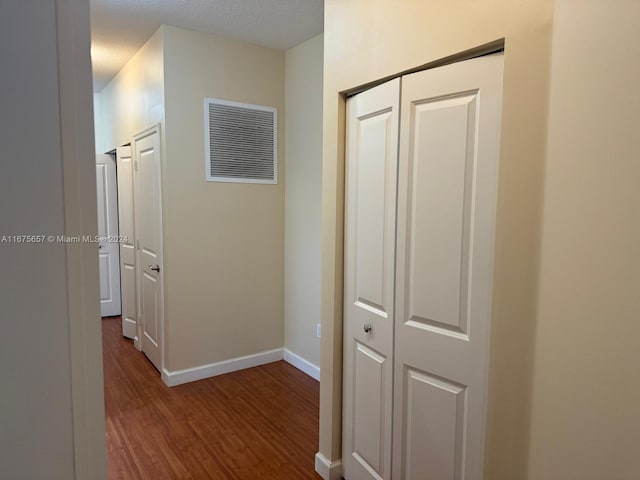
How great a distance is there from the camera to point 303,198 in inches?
136

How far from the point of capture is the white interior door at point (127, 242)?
404 centimetres

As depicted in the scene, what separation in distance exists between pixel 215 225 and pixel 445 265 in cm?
232

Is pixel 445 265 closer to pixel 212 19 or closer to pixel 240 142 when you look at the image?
pixel 240 142

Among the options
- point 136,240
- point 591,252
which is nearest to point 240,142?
point 136,240

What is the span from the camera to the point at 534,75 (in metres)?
1.16

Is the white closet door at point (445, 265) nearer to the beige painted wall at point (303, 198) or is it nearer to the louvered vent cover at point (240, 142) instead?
the beige painted wall at point (303, 198)

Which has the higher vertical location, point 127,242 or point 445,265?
point 445,265

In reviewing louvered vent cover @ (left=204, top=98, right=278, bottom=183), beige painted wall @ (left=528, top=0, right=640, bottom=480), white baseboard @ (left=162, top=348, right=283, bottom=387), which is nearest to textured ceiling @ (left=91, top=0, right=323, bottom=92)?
louvered vent cover @ (left=204, top=98, right=278, bottom=183)

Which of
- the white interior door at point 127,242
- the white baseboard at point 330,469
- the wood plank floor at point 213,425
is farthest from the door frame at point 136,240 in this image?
the white baseboard at point 330,469

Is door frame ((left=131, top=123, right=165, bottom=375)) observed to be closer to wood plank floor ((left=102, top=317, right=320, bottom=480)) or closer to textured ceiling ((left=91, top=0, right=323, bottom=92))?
wood plank floor ((left=102, top=317, right=320, bottom=480))

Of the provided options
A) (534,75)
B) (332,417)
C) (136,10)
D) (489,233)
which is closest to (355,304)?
(332,417)

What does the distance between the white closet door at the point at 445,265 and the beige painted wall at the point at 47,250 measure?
46.7 inches

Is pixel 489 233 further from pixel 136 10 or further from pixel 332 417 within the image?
pixel 136 10


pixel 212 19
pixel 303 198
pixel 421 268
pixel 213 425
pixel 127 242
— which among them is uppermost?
pixel 212 19
